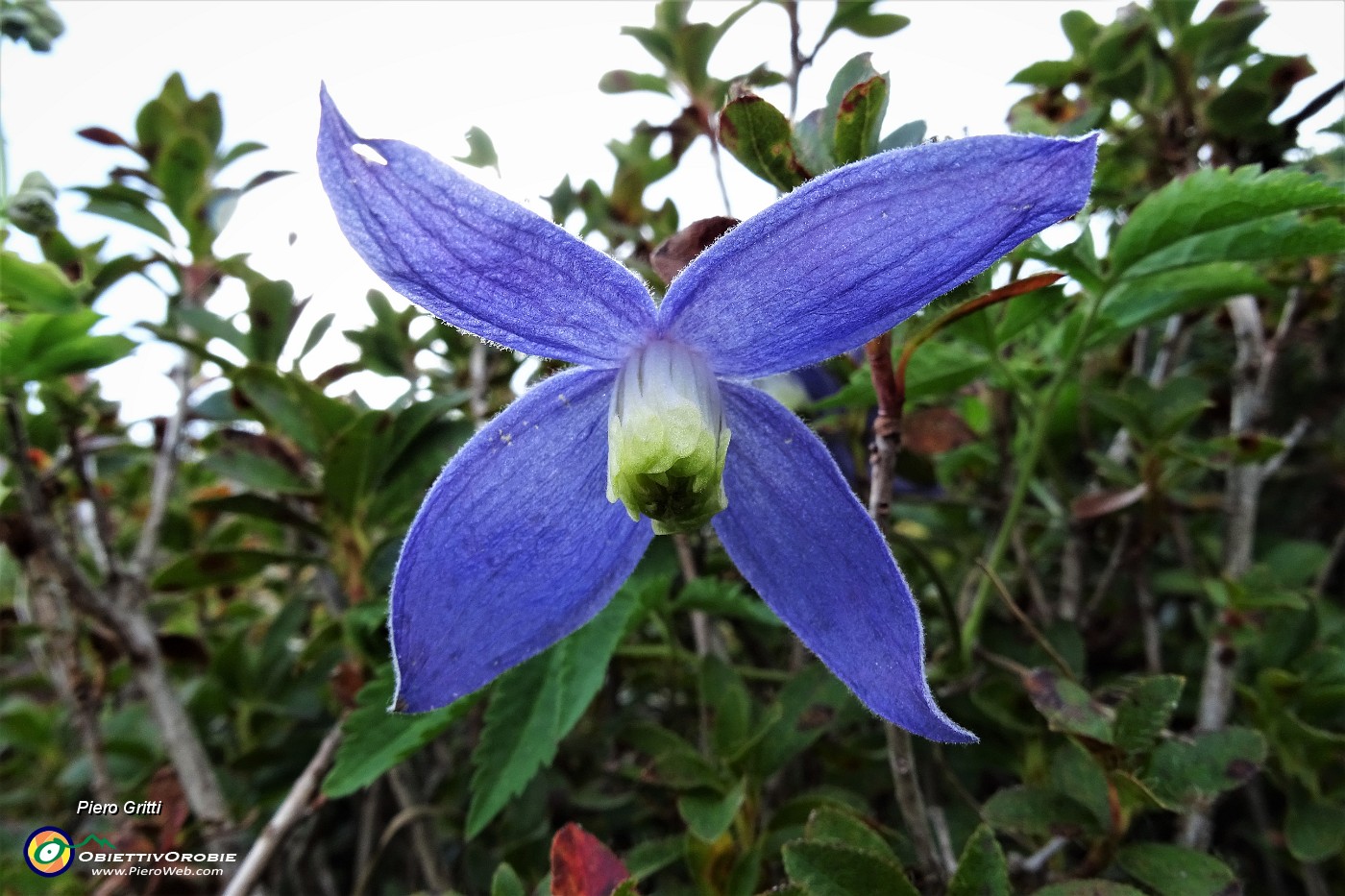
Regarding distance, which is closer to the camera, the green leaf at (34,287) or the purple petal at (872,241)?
the purple petal at (872,241)

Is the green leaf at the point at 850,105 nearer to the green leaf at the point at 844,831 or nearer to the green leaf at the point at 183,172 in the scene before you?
the green leaf at the point at 844,831

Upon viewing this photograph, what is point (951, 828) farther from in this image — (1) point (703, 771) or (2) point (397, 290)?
(2) point (397, 290)

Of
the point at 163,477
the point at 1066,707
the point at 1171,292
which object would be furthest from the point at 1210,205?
the point at 163,477

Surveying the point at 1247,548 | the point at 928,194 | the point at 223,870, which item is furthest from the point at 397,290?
the point at 1247,548

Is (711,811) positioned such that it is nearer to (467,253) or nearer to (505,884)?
(505,884)

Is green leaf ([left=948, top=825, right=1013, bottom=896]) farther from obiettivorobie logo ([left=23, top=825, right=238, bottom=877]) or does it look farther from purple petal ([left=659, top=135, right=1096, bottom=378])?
obiettivorobie logo ([left=23, top=825, right=238, bottom=877])

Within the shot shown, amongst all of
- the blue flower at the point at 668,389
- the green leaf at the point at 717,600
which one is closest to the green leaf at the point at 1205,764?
the blue flower at the point at 668,389
